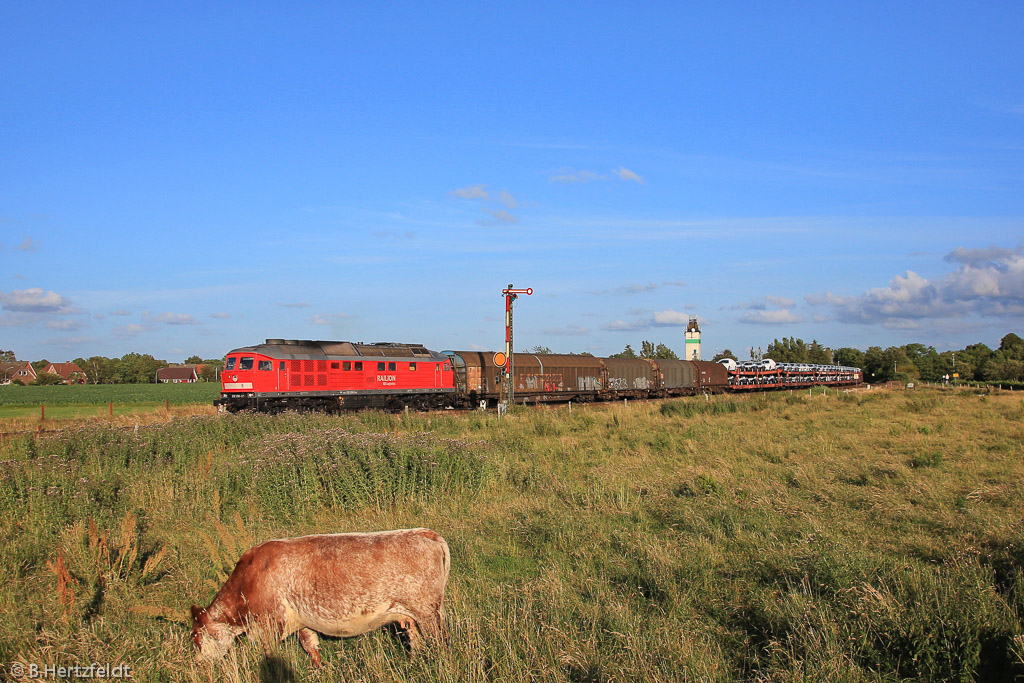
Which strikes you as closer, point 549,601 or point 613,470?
point 549,601

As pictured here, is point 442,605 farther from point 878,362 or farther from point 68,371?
point 68,371

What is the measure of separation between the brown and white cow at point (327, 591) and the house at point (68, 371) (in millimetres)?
140441

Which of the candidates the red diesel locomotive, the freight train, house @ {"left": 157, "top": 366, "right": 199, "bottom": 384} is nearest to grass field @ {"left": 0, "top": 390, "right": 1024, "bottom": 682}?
the red diesel locomotive

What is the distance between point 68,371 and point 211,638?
16010cm

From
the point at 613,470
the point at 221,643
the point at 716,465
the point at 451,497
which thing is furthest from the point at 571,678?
the point at 716,465

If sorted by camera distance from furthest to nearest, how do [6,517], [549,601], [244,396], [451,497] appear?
1. [244,396]
2. [451,497]
3. [6,517]
4. [549,601]

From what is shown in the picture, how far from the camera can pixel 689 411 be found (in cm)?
3231

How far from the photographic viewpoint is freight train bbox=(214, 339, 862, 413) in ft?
95.7

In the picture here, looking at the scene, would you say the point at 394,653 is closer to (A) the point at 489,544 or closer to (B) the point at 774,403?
(A) the point at 489,544

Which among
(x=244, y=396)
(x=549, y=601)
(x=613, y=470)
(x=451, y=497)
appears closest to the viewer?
(x=549, y=601)

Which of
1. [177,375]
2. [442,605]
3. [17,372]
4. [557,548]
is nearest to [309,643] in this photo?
[442,605]

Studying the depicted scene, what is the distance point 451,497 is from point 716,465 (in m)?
7.36

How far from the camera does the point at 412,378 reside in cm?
3466

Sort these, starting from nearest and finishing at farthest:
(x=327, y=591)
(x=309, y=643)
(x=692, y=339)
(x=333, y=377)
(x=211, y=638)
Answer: (x=211, y=638)
(x=327, y=591)
(x=309, y=643)
(x=333, y=377)
(x=692, y=339)
